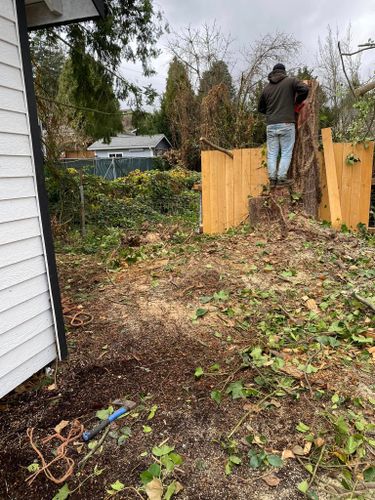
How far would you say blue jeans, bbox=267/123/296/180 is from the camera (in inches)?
197

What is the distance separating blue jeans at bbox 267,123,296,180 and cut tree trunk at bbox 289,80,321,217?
153 mm

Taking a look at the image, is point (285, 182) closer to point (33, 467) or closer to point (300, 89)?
point (300, 89)

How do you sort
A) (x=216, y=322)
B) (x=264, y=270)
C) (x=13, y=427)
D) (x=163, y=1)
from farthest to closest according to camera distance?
(x=163, y=1), (x=264, y=270), (x=216, y=322), (x=13, y=427)

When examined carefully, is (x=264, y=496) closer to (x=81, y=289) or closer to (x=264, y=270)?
(x=264, y=270)

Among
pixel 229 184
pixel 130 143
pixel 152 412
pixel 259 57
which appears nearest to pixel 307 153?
pixel 229 184

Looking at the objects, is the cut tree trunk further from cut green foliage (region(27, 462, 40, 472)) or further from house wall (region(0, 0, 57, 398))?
cut green foliage (region(27, 462, 40, 472))

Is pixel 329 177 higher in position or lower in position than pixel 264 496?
higher

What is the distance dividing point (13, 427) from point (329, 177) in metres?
5.02

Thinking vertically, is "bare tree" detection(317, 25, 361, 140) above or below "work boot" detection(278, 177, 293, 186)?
above

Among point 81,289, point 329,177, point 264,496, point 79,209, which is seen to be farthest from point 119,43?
point 264,496

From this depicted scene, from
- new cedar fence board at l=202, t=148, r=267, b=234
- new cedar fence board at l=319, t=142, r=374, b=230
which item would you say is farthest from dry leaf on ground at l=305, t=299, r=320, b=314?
new cedar fence board at l=202, t=148, r=267, b=234

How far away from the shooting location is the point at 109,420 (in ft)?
6.39

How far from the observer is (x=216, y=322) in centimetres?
290

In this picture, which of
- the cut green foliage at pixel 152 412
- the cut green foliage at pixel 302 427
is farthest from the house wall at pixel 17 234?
the cut green foliage at pixel 302 427
